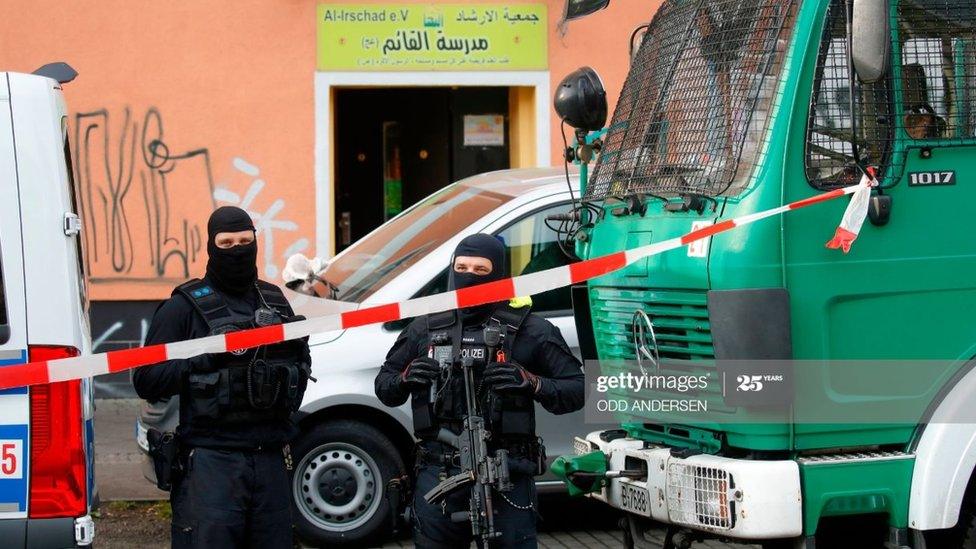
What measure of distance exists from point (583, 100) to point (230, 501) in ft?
7.55

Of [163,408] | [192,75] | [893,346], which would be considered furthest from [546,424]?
[192,75]

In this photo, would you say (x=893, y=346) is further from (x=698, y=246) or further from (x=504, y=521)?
(x=504, y=521)

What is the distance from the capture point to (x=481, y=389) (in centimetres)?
486

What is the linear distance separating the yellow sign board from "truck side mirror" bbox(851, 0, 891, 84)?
743cm

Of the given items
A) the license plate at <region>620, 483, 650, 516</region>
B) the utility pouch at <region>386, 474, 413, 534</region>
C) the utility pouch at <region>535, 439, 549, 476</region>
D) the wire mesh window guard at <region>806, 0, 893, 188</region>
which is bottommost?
the license plate at <region>620, 483, 650, 516</region>

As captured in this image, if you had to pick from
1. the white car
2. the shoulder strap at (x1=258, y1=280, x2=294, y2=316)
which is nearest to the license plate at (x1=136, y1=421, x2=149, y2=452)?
the white car

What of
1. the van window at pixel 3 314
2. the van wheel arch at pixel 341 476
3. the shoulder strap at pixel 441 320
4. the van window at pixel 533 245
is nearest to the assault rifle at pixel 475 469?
the shoulder strap at pixel 441 320

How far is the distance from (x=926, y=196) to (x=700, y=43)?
1.21 metres

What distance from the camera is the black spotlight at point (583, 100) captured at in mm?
5777

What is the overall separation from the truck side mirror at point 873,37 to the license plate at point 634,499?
6.07 ft

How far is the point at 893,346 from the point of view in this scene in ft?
16.2

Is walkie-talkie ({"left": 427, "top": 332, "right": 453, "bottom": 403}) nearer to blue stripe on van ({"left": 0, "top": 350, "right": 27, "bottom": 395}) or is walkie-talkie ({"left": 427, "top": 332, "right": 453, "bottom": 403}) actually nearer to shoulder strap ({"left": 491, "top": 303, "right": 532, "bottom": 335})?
shoulder strap ({"left": 491, "top": 303, "right": 532, "bottom": 335})

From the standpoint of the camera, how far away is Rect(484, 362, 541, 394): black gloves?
188 inches

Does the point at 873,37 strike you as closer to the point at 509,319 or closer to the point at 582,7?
the point at 509,319
